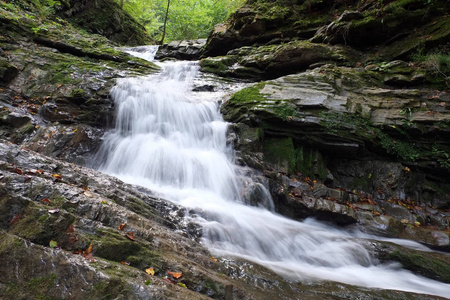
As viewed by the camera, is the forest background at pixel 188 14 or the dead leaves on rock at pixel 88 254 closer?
the dead leaves on rock at pixel 88 254

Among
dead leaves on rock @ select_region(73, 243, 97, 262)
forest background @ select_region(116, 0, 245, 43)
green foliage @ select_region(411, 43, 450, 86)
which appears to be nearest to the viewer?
dead leaves on rock @ select_region(73, 243, 97, 262)

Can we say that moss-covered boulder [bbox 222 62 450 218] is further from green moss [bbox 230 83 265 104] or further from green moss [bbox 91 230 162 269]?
green moss [bbox 91 230 162 269]

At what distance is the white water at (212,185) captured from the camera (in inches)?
157

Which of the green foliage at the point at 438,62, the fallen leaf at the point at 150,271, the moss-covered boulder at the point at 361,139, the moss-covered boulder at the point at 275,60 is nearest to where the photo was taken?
the fallen leaf at the point at 150,271

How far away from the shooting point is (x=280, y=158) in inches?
285

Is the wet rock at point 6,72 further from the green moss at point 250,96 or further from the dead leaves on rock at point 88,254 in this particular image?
the dead leaves on rock at point 88,254

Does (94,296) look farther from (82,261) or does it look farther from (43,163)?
(43,163)

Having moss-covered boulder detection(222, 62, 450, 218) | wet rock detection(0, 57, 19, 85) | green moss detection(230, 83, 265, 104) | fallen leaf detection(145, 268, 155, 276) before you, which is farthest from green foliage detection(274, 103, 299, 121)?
wet rock detection(0, 57, 19, 85)

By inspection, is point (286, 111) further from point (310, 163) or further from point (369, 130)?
point (369, 130)

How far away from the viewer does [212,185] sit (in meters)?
6.21

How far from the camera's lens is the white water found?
3.98 m

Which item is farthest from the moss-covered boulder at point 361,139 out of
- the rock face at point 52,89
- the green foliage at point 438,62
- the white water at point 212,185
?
the rock face at point 52,89

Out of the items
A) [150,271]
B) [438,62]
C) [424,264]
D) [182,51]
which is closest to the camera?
[150,271]

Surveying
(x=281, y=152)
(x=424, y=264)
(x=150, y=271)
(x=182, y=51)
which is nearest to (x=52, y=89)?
(x=281, y=152)
